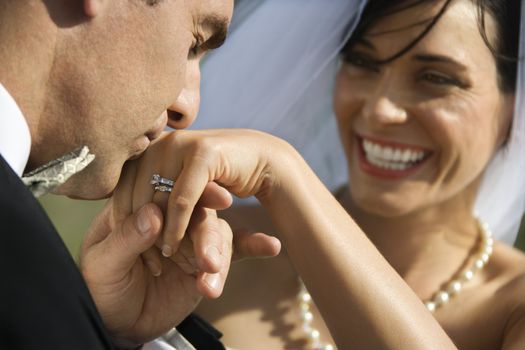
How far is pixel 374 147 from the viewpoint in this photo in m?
2.92

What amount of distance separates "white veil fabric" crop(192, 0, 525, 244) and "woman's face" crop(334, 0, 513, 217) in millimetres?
131

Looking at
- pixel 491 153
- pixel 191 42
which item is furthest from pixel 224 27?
pixel 491 153

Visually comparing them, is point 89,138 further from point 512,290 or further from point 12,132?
point 512,290

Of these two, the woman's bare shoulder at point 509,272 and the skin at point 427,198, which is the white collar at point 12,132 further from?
the woman's bare shoulder at point 509,272

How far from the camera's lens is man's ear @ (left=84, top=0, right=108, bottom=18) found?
4.58 ft

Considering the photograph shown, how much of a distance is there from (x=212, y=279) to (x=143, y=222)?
7.8 inches

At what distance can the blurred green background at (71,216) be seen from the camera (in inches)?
257

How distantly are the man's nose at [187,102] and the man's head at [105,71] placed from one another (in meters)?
0.06

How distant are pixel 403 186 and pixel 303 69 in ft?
1.89

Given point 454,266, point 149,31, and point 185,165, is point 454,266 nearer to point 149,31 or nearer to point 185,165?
point 185,165

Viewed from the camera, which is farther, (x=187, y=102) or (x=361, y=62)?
(x=361, y=62)

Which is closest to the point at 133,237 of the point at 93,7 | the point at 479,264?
the point at 93,7

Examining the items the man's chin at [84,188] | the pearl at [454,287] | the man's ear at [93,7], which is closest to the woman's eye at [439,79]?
the pearl at [454,287]

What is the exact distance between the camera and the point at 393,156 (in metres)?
2.89
